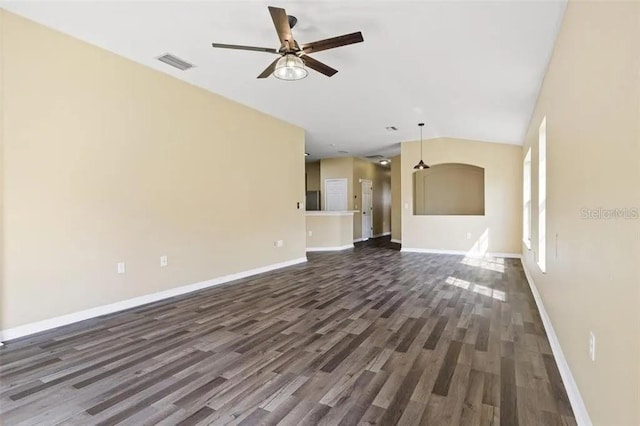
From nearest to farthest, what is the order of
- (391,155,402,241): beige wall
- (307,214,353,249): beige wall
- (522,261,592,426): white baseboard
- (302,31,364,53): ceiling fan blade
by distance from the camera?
(522,261,592,426): white baseboard < (302,31,364,53): ceiling fan blade < (307,214,353,249): beige wall < (391,155,402,241): beige wall

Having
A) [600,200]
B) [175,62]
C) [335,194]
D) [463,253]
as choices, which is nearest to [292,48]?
[175,62]

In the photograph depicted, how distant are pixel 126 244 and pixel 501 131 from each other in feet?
21.4

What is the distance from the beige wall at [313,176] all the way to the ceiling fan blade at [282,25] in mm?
8755

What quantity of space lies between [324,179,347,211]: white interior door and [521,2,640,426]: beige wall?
26.9ft

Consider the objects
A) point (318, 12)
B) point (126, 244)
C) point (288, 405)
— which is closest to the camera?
point (288, 405)

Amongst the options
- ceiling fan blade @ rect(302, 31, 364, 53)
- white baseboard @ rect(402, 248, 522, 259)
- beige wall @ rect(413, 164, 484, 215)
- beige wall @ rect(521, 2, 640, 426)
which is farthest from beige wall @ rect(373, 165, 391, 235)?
beige wall @ rect(521, 2, 640, 426)

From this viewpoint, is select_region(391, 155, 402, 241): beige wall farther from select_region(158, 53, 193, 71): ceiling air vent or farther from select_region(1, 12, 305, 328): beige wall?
select_region(158, 53, 193, 71): ceiling air vent

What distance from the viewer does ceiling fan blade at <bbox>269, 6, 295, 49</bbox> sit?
2.37 metres

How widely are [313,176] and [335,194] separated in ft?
4.24

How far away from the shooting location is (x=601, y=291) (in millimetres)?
1510

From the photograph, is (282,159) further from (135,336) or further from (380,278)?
(135,336)

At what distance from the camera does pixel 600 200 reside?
1562mm

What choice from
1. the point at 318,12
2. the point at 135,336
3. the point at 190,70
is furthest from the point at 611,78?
the point at 190,70

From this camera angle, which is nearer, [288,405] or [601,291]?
[601,291]
